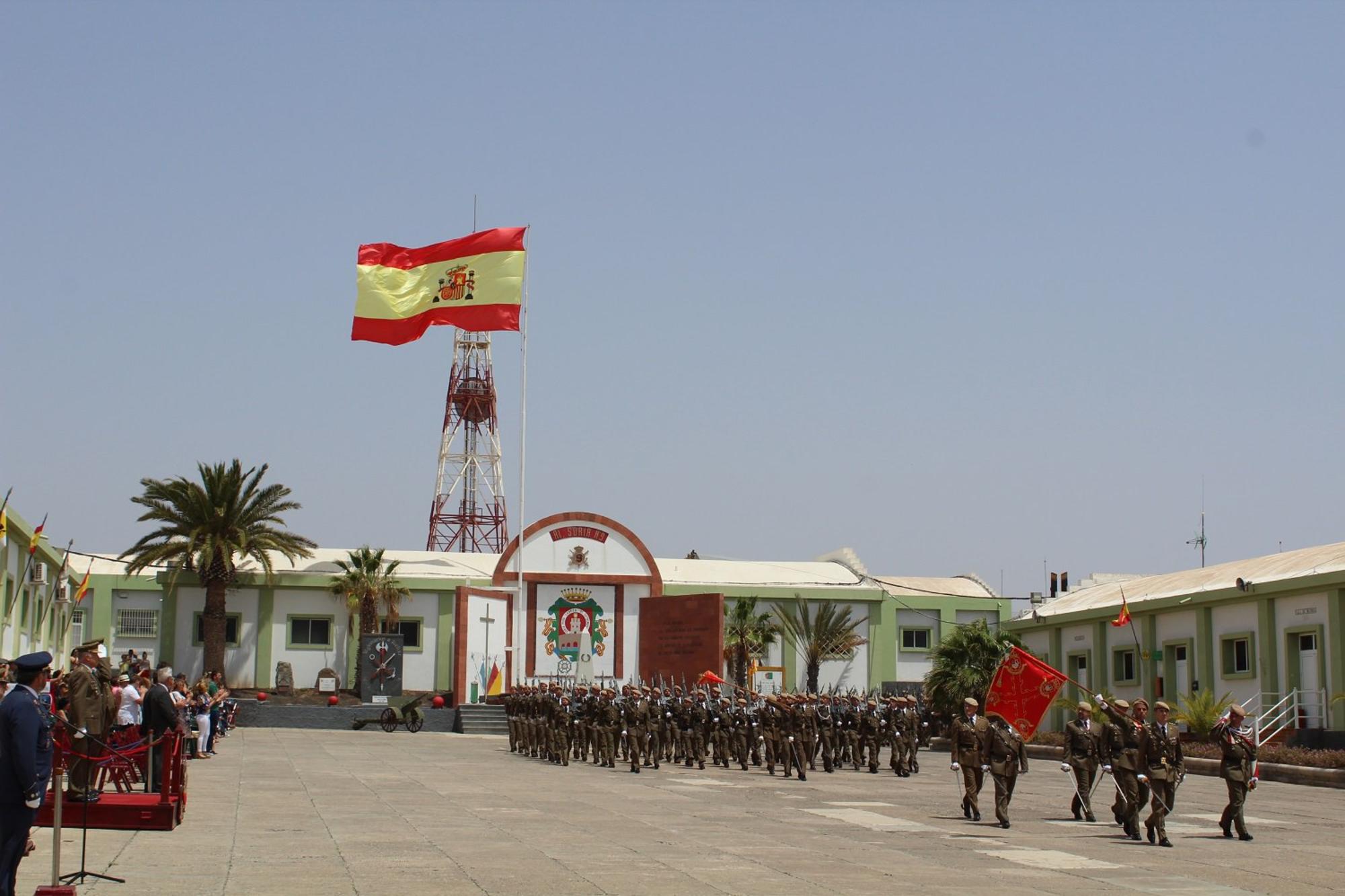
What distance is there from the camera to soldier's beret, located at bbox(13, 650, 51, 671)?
1030cm

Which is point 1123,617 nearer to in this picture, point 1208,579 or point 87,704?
point 1208,579

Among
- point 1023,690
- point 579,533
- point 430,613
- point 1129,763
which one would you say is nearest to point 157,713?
point 1129,763

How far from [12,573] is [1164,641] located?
Result: 3018cm

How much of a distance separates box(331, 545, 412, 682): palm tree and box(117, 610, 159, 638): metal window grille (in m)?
6.33

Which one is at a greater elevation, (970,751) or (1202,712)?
(1202,712)

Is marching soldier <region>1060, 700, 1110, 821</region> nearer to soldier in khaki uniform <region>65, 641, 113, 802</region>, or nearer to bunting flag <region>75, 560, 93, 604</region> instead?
soldier in khaki uniform <region>65, 641, 113, 802</region>

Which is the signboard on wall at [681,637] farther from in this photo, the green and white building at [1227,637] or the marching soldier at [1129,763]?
the marching soldier at [1129,763]

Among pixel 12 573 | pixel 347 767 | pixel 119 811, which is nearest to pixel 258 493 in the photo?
pixel 12 573

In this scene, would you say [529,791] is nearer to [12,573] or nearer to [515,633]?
[12,573]

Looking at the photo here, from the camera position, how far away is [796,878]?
13734 millimetres

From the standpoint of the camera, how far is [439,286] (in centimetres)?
4347

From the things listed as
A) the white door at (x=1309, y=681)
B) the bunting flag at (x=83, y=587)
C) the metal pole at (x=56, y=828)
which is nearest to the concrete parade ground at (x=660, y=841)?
the metal pole at (x=56, y=828)

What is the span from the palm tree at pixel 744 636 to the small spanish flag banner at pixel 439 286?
18.7 m

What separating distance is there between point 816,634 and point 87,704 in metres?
42.0
